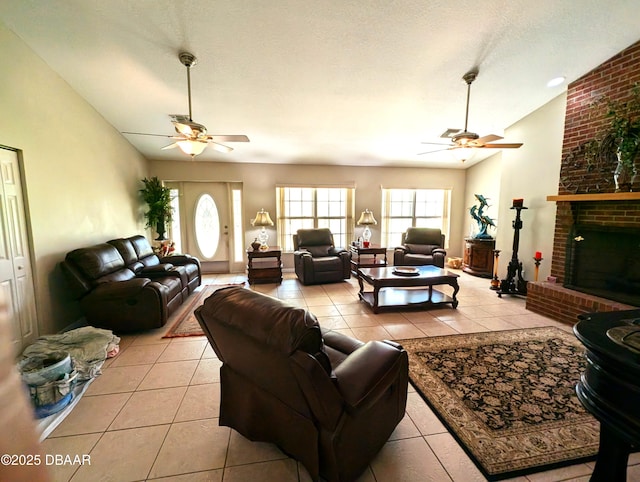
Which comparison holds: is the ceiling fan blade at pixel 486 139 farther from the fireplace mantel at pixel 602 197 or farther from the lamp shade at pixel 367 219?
the lamp shade at pixel 367 219

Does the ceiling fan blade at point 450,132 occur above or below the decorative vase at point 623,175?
above

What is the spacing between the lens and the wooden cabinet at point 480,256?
5402mm

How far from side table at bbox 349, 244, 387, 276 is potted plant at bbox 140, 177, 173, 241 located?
3.64m

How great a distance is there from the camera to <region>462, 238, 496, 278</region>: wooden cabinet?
5402 mm

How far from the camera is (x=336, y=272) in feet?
16.4

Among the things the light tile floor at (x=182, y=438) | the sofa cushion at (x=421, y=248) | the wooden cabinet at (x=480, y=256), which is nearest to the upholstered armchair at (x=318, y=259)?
the sofa cushion at (x=421, y=248)

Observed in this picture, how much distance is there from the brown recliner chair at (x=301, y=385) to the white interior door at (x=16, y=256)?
2.37 m

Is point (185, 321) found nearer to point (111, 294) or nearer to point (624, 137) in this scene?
point (111, 294)

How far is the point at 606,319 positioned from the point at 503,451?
0.93 meters

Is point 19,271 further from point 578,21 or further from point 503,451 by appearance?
point 578,21

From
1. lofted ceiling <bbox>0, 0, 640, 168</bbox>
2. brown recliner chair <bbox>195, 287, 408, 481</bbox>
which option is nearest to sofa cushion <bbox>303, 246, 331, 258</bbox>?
lofted ceiling <bbox>0, 0, 640, 168</bbox>

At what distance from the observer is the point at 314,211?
6.20m

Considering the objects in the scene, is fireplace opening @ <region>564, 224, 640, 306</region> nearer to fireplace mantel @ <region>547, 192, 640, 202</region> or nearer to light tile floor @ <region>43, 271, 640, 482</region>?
fireplace mantel @ <region>547, 192, 640, 202</region>

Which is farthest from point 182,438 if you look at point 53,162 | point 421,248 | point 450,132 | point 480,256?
point 480,256
